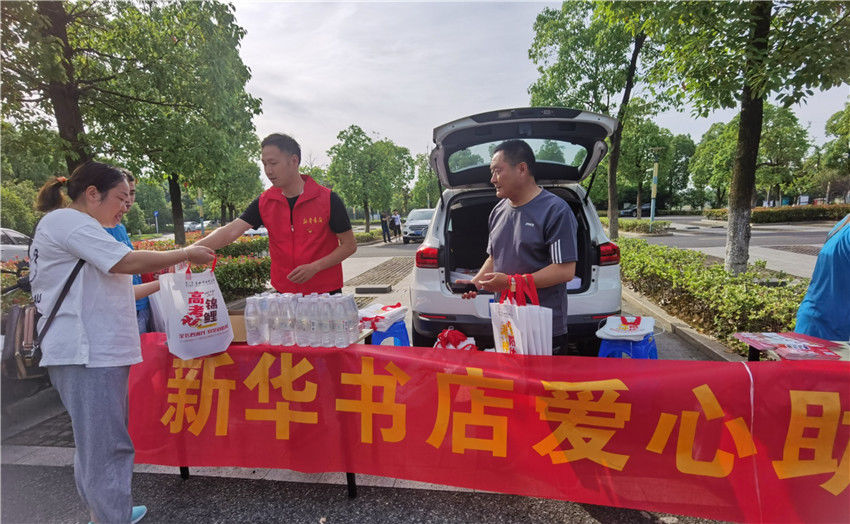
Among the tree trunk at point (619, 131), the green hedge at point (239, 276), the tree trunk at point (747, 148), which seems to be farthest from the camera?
the tree trunk at point (619, 131)

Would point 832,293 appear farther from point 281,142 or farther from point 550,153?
point 281,142

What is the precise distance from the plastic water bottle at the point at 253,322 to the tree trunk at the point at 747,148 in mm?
5339

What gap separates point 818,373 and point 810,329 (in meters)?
0.60

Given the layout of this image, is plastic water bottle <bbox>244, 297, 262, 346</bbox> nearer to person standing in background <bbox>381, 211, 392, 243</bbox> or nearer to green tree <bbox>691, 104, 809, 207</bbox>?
person standing in background <bbox>381, 211, 392, 243</bbox>

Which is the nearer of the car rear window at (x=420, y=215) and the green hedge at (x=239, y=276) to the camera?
the green hedge at (x=239, y=276)

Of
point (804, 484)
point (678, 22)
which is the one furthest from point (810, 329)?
point (678, 22)

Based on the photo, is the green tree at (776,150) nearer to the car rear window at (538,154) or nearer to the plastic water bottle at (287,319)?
the car rear window at (538,154)

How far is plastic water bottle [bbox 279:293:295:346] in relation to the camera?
2.11 meters

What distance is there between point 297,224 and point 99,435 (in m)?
1.49

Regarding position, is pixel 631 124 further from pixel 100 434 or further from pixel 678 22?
pixel 100 434

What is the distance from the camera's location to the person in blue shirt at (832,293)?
192 cm

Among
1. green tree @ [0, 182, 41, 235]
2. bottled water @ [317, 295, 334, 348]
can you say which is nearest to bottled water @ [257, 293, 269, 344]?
bottled water @ [317, 295, 334, 348]

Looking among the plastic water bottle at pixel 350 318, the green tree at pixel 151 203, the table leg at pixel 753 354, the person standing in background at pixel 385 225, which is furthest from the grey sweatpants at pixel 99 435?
the green tree at pixel 151 203

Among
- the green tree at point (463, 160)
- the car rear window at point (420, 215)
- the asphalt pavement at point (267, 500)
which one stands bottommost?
the asphalt pavement at point (267, 500)
